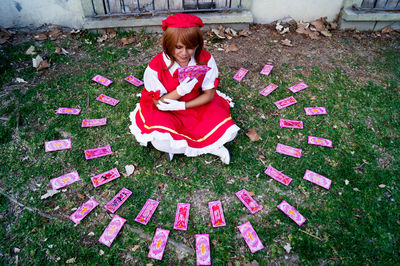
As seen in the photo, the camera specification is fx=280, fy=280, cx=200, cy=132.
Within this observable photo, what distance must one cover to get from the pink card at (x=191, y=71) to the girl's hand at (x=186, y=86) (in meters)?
A: 0.03

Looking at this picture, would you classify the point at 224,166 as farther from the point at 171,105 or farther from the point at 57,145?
the point at 57,145

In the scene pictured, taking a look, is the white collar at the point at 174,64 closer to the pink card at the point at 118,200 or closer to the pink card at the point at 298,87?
the pink card at the point at 118,200

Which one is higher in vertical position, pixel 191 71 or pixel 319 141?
pixel 191 71

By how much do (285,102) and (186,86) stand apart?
1.78 meters

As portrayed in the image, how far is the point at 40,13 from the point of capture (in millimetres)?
4699

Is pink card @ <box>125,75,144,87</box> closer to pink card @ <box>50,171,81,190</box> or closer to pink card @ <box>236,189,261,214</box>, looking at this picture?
pink card @ <box>50,171,81,190</box>

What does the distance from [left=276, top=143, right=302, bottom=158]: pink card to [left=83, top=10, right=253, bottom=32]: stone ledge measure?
2564 mm

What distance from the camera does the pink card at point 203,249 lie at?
2.44 m

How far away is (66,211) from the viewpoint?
2.76 m

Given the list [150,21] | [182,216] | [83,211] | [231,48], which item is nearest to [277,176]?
[182,216]

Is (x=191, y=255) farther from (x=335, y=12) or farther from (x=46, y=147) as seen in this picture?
(x=335, y=12)

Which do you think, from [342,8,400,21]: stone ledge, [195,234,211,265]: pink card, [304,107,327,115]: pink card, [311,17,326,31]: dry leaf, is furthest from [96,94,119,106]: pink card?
[342,8,400,21]: stone ledge

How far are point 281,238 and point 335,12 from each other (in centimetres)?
427

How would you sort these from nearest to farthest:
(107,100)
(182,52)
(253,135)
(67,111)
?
(182,52) → (253,135) → (67,111) → (107,100)
